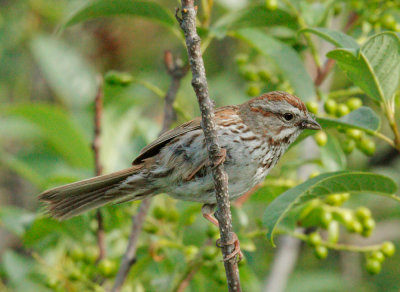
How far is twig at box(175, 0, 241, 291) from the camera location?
3.00 m

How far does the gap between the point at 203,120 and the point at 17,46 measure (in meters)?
5.63

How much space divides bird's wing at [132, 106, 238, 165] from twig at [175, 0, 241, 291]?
40.7 inches

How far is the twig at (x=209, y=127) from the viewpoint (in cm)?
300

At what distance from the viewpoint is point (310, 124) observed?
4.25 m

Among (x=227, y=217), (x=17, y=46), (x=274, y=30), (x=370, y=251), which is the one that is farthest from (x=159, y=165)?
(x=17, y=46)

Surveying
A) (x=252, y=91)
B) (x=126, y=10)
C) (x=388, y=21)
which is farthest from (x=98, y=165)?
(x=388, y=21)

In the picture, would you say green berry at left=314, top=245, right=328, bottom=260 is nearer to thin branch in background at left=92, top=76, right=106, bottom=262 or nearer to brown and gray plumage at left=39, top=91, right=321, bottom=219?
brown and gray plumage at left=39, top=91, right=321, bottom=219

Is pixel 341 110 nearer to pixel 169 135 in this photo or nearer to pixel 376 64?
pixel 376 64

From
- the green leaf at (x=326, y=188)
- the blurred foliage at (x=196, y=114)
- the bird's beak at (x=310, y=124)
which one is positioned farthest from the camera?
the bird's beak at (x=310, y=124)

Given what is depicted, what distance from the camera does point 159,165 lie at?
176 inches

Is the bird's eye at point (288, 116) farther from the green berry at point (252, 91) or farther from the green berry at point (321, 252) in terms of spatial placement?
the green berry at point (321, 252)

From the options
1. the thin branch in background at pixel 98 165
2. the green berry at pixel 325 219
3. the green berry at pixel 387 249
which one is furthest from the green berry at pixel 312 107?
the thin branch in background at pixel 98 165

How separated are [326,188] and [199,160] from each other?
2.91 ft

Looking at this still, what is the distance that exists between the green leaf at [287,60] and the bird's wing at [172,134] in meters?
0.47
